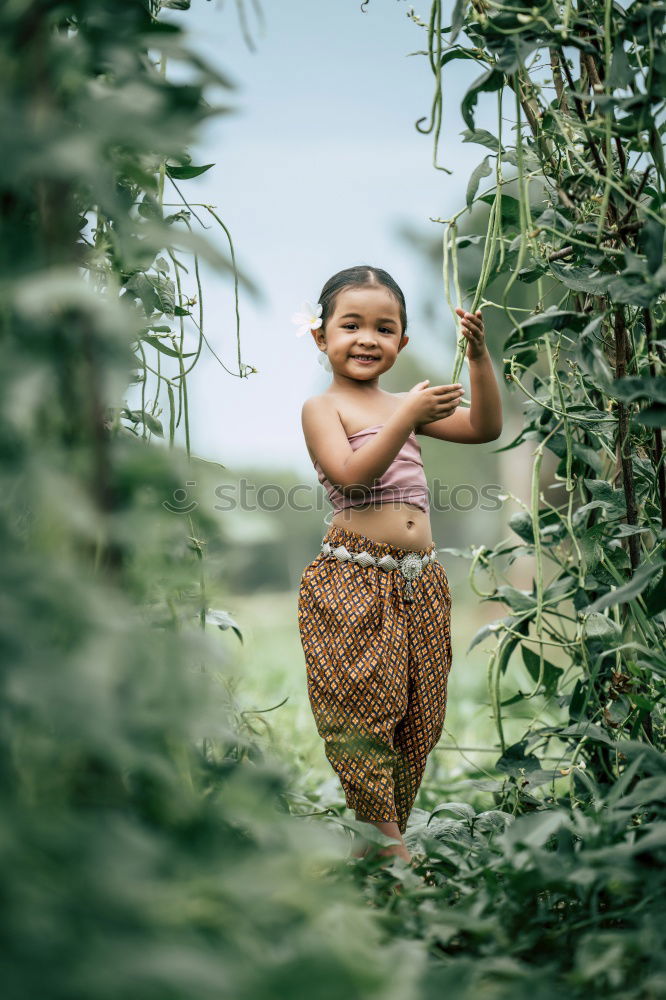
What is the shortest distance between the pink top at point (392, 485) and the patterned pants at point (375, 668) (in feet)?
0.24

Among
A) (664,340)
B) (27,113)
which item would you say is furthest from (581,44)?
(27,113)

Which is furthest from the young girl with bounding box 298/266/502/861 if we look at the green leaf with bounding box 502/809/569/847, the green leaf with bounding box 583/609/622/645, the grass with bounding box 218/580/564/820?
the green leaf with bounding box 502/809/569/847

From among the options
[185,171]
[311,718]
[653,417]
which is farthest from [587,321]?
[311,718]

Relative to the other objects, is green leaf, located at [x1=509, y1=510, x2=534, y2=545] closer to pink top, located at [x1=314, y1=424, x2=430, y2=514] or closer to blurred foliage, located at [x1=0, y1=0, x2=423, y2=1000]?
pink top, located at [x1=314, y1=424, x2=430, y2=514]

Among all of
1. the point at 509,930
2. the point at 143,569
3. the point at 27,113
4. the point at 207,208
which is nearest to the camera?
the point at 27,113

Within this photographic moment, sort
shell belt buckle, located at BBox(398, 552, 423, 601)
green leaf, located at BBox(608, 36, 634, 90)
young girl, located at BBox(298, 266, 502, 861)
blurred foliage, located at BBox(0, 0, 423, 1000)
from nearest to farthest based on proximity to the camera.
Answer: blurred foliage, located at BBox(0, 0, 423, 1000), green leaf, located at BBox(608, 36, 634, 90), young girl, located at BBox(298, 266, 502, 861), shell belt buckle, located at BBox(398, 552, 423, 601)

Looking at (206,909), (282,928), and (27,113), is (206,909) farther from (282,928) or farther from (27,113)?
(27,113)

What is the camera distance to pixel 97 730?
0.65 metres

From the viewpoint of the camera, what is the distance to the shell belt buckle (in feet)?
6.57

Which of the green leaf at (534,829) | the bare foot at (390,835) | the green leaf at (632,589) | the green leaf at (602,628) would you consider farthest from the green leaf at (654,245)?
the bare foot at (390,835)

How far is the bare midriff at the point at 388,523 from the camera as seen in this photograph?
2.01 meters

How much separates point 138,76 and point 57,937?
712 millimetres

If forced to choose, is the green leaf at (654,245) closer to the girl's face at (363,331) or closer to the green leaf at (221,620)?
the girl's face at (363,331)

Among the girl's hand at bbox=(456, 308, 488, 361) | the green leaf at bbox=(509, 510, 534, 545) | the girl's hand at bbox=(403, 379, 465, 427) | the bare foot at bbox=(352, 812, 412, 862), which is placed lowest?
the bare foot at bbox=(352, 812, 412, 862)
